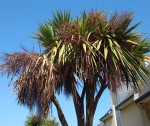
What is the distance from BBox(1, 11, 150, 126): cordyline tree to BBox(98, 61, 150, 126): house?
2.73ft

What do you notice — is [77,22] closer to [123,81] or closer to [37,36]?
[37,36]

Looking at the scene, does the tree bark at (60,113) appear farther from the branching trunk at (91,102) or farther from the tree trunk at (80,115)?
the branching trunk at (91,102)

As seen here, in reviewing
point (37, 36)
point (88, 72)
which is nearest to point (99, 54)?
point (88, 72)

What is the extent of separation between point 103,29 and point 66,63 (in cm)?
132

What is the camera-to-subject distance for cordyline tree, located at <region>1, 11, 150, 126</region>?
6.82 metres

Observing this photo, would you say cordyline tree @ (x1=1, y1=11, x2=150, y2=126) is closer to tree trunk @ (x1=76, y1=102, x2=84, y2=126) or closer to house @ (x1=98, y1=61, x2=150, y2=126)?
tree trunk @ (x1=76, y1=102, x2=84, y2=126)

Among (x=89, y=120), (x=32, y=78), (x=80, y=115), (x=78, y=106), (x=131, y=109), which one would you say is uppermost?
(x=131, y=109)

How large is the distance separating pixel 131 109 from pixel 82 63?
5.50m

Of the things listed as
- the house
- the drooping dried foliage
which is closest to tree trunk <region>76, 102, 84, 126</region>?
the drooping dried foliage

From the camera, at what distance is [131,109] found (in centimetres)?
1145

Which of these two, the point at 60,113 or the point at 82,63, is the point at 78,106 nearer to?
the point at 60,113

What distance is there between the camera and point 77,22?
7.36 metres

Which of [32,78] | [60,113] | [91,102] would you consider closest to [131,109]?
[91,102]

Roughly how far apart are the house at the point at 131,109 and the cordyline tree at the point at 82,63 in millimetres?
831
